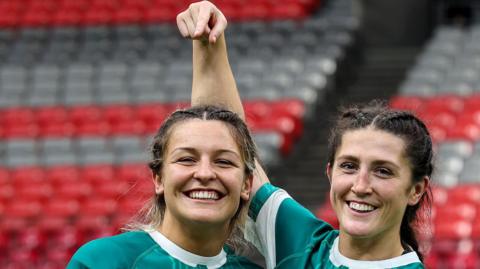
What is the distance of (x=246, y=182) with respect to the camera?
2.93 m

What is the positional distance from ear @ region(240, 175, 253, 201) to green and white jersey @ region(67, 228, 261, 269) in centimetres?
16

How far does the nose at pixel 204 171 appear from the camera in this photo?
272cm

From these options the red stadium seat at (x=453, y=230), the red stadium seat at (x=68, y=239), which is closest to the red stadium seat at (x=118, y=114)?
the red stadium seat at (x=68, y=239)

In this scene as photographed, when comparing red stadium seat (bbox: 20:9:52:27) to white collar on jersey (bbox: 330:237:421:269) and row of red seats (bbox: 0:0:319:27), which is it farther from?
white collar on jersey (bbox: 330:237:421:269)

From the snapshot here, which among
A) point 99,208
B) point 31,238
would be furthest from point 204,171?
point 99,208

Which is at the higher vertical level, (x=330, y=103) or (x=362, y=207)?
(x=362, y=207)

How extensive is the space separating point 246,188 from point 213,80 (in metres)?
0.43

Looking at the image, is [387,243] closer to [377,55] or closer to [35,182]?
[35,182]

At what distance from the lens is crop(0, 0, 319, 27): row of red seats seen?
42.4 ft

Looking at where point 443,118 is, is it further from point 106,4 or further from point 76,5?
point 76,5

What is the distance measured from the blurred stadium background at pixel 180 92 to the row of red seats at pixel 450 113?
0.02 metres

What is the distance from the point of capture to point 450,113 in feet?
33.6

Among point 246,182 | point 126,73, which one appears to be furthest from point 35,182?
point 246,182

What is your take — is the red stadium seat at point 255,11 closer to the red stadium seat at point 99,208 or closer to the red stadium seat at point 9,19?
the red stadium seat at point 9,19
